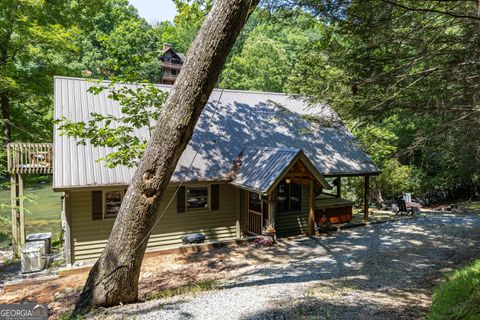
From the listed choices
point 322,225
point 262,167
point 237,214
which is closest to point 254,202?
point 237,214

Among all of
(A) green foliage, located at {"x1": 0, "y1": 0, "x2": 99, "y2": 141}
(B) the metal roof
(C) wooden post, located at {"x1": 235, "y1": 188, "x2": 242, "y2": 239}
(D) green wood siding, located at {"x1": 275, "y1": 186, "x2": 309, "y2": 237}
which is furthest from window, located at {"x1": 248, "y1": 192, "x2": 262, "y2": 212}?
(A) green foliage, located at {"x1": 0, "y1": 0, "x2": 99, "y2": 141}

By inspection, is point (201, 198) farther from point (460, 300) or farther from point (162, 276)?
point (460, 300)

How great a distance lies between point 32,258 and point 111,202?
289cm

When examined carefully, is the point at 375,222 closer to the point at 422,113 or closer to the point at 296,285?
the point at 422,113

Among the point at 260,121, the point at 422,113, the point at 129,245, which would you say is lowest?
the point at 129,245

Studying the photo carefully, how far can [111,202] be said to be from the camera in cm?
1114

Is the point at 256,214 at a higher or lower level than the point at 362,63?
lower

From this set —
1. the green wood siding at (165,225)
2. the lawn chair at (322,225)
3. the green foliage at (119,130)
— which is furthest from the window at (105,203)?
the lawn chair at (322,225)

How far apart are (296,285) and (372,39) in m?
5.20

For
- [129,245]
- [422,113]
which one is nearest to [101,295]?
[129,245]

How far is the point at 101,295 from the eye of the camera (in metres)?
5.18

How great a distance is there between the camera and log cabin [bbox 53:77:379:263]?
10688 mm

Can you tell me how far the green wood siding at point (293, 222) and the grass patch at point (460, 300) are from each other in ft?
24.4

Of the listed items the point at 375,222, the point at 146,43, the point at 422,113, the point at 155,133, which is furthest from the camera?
the point at 146,43
